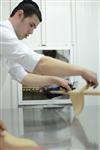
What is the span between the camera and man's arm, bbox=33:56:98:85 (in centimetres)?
121

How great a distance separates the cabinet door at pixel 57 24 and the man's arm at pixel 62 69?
6.11 ft

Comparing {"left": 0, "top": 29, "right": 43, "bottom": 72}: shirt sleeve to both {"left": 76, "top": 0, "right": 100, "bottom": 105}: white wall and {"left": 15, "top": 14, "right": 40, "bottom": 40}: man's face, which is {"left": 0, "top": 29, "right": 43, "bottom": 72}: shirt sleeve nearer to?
{"left": 15, "top": 14, "right": 40, "bottom": 40}: man's face

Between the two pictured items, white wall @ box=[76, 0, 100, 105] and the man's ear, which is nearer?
the man's ear

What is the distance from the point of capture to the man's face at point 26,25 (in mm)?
1405

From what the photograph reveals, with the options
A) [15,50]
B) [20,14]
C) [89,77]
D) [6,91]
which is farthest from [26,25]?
[6,91]

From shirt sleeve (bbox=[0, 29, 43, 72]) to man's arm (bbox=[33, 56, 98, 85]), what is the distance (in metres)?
0.03

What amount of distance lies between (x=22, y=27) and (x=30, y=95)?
64.6 inches

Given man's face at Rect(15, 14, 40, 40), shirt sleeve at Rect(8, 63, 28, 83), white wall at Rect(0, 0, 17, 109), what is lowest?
white wall at Rect(0, 0, 17, 109)

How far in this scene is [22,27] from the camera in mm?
1437

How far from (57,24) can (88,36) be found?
0.31 m

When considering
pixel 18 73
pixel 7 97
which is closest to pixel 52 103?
pixel 7 97

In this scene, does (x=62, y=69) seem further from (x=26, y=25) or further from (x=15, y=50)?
(x=26, y=25)

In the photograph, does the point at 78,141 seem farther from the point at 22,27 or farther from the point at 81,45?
the point at 81,45

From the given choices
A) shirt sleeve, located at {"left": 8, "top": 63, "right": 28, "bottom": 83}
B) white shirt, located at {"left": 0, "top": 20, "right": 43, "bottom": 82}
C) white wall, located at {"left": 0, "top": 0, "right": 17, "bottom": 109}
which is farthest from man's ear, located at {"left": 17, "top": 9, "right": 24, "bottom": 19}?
white wall, located at {"left": 0, "top": 0, "right": 17, "bottom": 109}
